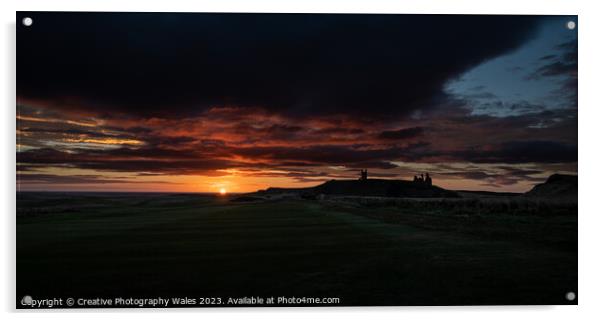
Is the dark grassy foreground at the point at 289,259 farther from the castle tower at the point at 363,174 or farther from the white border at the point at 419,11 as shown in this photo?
the castle tower at the point at 363,174

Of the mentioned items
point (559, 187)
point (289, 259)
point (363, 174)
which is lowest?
point (289, 259)

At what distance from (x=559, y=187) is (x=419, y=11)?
176 inches

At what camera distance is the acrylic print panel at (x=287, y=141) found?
6293mm

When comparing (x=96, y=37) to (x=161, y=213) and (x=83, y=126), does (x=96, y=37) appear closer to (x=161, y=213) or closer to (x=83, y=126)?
(x=83, y=126)

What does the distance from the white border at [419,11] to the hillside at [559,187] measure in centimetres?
14

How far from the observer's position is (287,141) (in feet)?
26.1

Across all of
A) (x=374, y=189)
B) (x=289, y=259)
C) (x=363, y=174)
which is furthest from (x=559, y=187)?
(x=289, y=259)

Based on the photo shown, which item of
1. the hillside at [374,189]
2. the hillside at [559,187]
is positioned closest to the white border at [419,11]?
the hillside at [559,187]

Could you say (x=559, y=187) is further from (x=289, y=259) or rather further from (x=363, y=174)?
(x=289, y=259)

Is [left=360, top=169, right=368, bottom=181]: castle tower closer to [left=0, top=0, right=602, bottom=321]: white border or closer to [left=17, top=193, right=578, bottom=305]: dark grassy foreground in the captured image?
[left=17, top=193, right=578, bottom=305]: dark grassy foreground

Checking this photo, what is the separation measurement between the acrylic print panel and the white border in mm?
181

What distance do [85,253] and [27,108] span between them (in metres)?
2.89

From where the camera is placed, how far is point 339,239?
812cm
